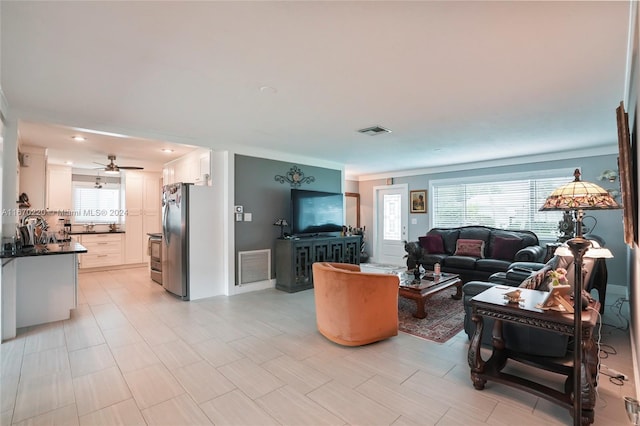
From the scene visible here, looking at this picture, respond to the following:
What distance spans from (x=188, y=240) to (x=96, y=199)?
4.05m

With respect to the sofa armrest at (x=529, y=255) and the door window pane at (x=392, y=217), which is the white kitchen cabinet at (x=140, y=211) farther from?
the sofa armrest at (x=529, y=255)

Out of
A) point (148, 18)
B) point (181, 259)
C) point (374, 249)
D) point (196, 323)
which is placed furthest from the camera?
point (374, 249)

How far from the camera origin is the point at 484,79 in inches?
101

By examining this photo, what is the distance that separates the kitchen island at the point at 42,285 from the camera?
11.3ft

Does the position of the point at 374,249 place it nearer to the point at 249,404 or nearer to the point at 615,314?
the point at 615,314

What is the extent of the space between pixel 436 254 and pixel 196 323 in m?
4.52

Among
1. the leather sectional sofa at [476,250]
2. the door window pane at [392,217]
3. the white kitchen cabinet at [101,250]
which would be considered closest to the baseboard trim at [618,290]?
the leather sectional sofa at [476,250]

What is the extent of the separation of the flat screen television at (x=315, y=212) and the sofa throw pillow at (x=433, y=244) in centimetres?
177

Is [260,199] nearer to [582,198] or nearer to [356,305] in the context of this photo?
[356,305]

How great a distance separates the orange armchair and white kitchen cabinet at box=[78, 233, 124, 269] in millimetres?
5917

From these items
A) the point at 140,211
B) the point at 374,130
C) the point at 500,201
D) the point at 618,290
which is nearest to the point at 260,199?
the point at 374,130

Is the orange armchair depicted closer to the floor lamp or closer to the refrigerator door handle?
the floor lamp

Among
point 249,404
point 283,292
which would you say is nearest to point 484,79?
point 249,404

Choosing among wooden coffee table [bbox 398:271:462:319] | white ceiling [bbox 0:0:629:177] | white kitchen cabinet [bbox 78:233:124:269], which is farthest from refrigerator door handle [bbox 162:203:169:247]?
wooden coffee table [bbox 398:271:462:319]
